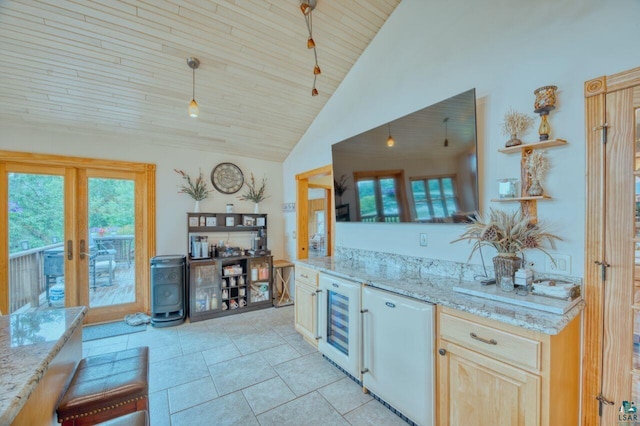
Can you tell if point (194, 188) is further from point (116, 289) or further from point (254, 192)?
point (116, 289)

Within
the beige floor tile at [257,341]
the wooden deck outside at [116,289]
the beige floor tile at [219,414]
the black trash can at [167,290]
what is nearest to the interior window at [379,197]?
the beige floor tile at [257,341]

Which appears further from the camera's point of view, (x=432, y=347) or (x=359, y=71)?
(x=359, y=71)

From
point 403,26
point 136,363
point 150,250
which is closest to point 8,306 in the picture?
point 150,250

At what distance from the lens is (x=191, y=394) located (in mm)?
2223

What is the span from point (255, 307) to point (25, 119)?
12.0 ft

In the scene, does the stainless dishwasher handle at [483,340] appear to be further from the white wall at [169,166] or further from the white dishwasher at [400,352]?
the white wall at [169,166]

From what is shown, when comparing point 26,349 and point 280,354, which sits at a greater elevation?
point 26,349

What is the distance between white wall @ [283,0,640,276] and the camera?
63.3 inches

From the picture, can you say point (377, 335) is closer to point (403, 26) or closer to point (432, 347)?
point (432, 347)

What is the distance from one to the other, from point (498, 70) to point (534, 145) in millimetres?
676

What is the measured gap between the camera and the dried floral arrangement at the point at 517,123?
183 centimetres

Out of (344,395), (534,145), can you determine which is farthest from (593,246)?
(344,395)

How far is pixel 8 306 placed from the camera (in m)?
3.20

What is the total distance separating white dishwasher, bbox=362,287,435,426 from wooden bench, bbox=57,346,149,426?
1499 mm
